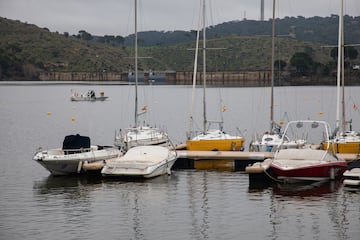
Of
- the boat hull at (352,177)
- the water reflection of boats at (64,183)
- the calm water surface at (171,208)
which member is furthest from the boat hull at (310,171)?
the water reflection of boats at (64,183)

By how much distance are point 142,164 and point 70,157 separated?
13.0ft

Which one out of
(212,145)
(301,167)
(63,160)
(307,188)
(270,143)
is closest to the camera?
(307,188)

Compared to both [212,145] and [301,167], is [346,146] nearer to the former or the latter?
[301,167]

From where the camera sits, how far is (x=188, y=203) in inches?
1303

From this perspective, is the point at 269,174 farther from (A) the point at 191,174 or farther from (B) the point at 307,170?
(A) the point at 191,174

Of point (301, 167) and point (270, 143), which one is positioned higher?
point (270, 143)

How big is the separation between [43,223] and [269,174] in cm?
1261

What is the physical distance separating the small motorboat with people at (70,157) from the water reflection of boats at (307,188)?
33.2 feet

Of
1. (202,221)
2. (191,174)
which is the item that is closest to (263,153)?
(191,174)

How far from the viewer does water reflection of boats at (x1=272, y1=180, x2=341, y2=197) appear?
114 ft

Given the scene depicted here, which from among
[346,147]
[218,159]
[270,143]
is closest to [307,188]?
[346,147]

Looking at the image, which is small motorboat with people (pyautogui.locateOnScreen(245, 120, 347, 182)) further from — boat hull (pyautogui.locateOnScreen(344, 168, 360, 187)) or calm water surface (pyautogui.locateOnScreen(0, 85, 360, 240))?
boat hull (pyautogui.locateOnScreen(344, 168, 360, 187))

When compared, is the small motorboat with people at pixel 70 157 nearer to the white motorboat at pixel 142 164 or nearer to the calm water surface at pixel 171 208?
the calm water surface at pixel 171 208

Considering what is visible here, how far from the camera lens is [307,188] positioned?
3578cm
